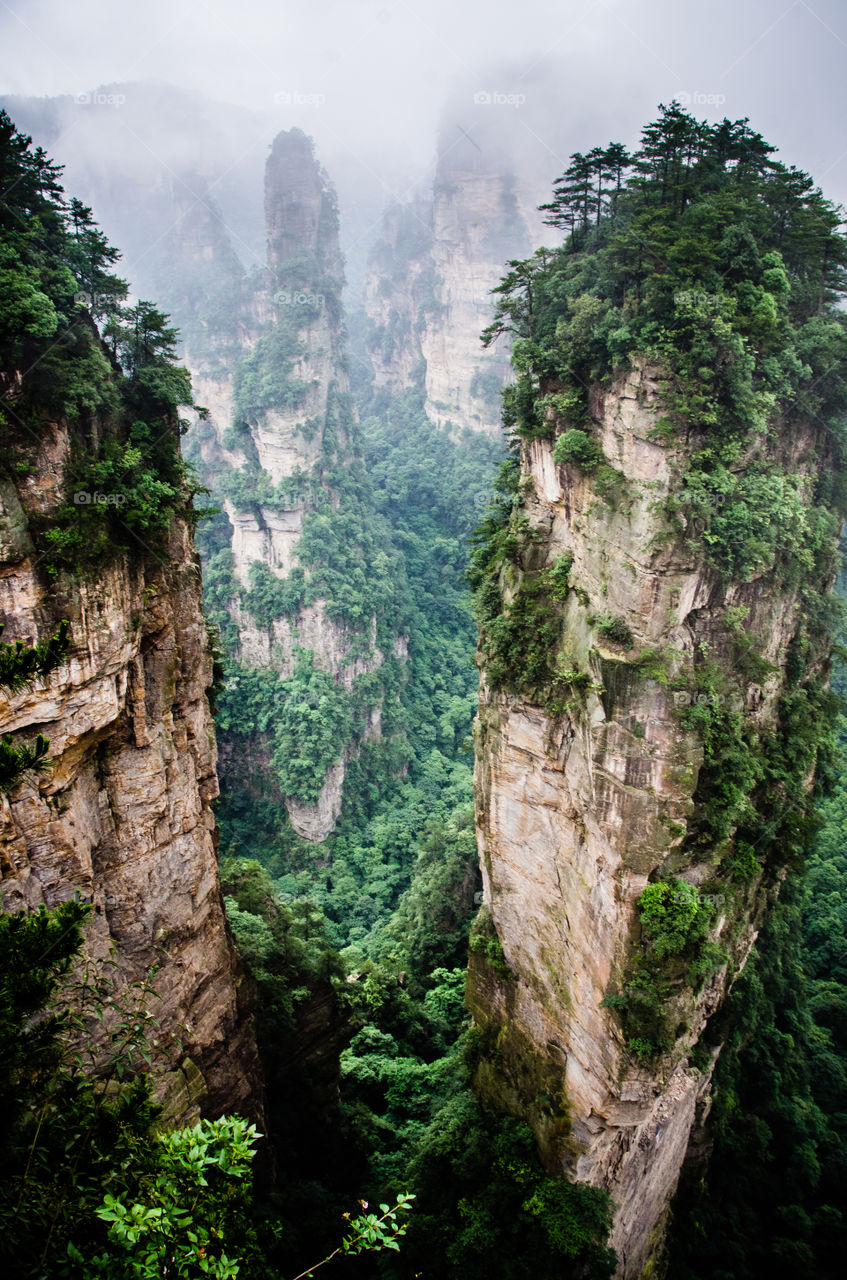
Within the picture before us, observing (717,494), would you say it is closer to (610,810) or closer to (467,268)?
(610,810)

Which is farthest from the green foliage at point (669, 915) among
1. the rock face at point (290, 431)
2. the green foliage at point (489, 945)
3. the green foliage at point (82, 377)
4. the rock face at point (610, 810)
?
the rock face at point (290, 431)

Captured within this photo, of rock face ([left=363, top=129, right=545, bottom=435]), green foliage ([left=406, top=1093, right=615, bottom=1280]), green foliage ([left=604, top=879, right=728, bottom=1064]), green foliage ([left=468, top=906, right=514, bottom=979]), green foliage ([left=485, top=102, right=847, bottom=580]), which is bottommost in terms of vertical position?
green foliage ([left=406, top=1093, right=615, bottom=1280])

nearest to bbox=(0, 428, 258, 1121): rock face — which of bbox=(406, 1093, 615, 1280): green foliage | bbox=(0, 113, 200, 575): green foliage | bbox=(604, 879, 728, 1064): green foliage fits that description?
bbox=(0, 113, 200, 575): green foliage

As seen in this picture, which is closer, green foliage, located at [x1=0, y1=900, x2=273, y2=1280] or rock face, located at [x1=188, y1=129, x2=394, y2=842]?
green foliage, located at [x1=0, y1=900, x2=273, y2=1280]

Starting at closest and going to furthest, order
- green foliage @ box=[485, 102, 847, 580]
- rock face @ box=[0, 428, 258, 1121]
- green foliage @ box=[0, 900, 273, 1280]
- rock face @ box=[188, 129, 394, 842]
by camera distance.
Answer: green foliage @ box=[0, 900, 273, 1280], rock face @ box=[0, 428, 258, 1121], green foliage @ box=[485, 102, 847, 580], rock face @ box=[188, 129, 394, 842]

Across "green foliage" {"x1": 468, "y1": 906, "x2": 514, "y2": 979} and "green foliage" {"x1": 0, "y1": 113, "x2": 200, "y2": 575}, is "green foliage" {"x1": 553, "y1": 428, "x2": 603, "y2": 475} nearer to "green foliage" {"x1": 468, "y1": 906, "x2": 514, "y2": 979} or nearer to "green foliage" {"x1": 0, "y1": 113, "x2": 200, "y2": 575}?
"green foliage" {"x1": 0, "y1": 113, "x2": 200, "y2": 575}

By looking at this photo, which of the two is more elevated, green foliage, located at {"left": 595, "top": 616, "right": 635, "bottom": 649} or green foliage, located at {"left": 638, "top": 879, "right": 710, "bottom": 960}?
green foliage, located at {"left": 595, "top": 616, "right": 635, "bottom": 649}

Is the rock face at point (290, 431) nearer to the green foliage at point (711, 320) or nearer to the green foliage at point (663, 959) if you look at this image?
the green foliage at point (663, 959)
